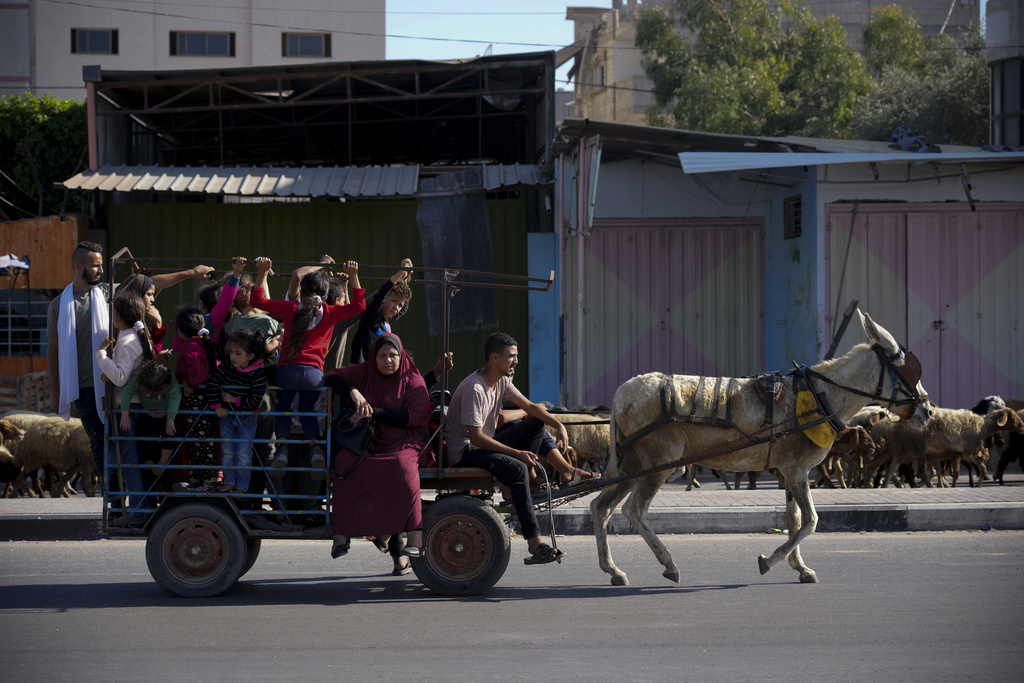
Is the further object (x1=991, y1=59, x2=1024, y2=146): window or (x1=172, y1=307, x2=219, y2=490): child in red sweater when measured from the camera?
(x1=991, y1=59, x2=1024, y2=146): window

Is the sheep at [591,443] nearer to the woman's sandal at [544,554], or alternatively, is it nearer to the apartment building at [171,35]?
the woman's sandal at [544,554]

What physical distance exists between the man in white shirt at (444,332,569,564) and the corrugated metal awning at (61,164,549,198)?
7.21 meters

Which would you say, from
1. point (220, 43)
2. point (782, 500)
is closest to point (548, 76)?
point (782, 500)

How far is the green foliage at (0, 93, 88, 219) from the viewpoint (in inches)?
711

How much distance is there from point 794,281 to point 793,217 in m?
0.85

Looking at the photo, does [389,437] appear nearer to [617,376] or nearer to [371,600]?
[371,600]

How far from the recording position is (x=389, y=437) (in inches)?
254

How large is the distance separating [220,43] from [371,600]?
32505mm

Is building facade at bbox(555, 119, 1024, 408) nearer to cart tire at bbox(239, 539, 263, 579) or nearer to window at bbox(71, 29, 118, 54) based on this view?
cart tire at bbox(239, 539, 263, 579)

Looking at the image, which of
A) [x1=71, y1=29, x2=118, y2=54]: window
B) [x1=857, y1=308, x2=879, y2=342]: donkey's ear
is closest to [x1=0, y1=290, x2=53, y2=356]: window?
[x1=857, y1=308, x2=879, y2=342]: donkey's ear

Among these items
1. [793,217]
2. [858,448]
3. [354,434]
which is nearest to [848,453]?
[858,448]

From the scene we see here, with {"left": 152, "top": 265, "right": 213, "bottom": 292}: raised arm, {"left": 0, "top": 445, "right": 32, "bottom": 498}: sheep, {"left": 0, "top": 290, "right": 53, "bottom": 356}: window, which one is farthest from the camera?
{"left": 0, "top": 290, "right": 53, "bottom": 356}: window

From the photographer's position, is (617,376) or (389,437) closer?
(389,437)

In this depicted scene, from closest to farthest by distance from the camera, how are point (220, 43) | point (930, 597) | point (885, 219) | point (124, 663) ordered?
point (124, 663) < point (930, 597) < point (885, 219) < point (220, 43)
